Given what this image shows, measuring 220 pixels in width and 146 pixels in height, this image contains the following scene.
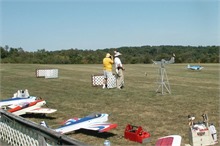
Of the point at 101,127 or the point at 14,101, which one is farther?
the point at 14,101

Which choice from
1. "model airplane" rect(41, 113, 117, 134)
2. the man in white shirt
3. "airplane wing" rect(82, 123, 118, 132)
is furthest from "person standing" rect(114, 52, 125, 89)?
"airplane wing" rect(82, 123, 118, 132)

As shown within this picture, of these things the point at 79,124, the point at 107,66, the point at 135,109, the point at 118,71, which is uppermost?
the point at 107,66

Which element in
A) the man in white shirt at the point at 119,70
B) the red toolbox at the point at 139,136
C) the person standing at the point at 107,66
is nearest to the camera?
the red toolbox at the point at 139,136

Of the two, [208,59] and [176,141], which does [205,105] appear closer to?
[176,141]

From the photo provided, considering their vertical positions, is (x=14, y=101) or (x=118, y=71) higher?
(x=118, y=71)

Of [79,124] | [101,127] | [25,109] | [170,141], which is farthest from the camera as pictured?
[25,109]

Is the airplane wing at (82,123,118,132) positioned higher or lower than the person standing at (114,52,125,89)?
lower

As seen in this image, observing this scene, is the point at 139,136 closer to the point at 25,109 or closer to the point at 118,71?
the point at 25,109

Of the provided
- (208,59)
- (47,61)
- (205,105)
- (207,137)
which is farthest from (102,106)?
(47,61)

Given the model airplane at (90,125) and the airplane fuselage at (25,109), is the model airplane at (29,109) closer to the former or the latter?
the airplane fuselage at (25,109)

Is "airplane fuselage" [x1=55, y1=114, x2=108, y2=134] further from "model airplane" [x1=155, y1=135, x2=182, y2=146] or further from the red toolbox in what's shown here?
"model airplane" [x1=155, y1=135, x2=182, y2=146]

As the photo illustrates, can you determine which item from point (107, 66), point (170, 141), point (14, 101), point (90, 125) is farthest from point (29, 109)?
point (107, 66)

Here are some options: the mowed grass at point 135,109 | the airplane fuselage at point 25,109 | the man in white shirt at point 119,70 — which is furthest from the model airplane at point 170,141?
the man in white shirt at point 119,70

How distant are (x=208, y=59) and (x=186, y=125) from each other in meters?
61.5
